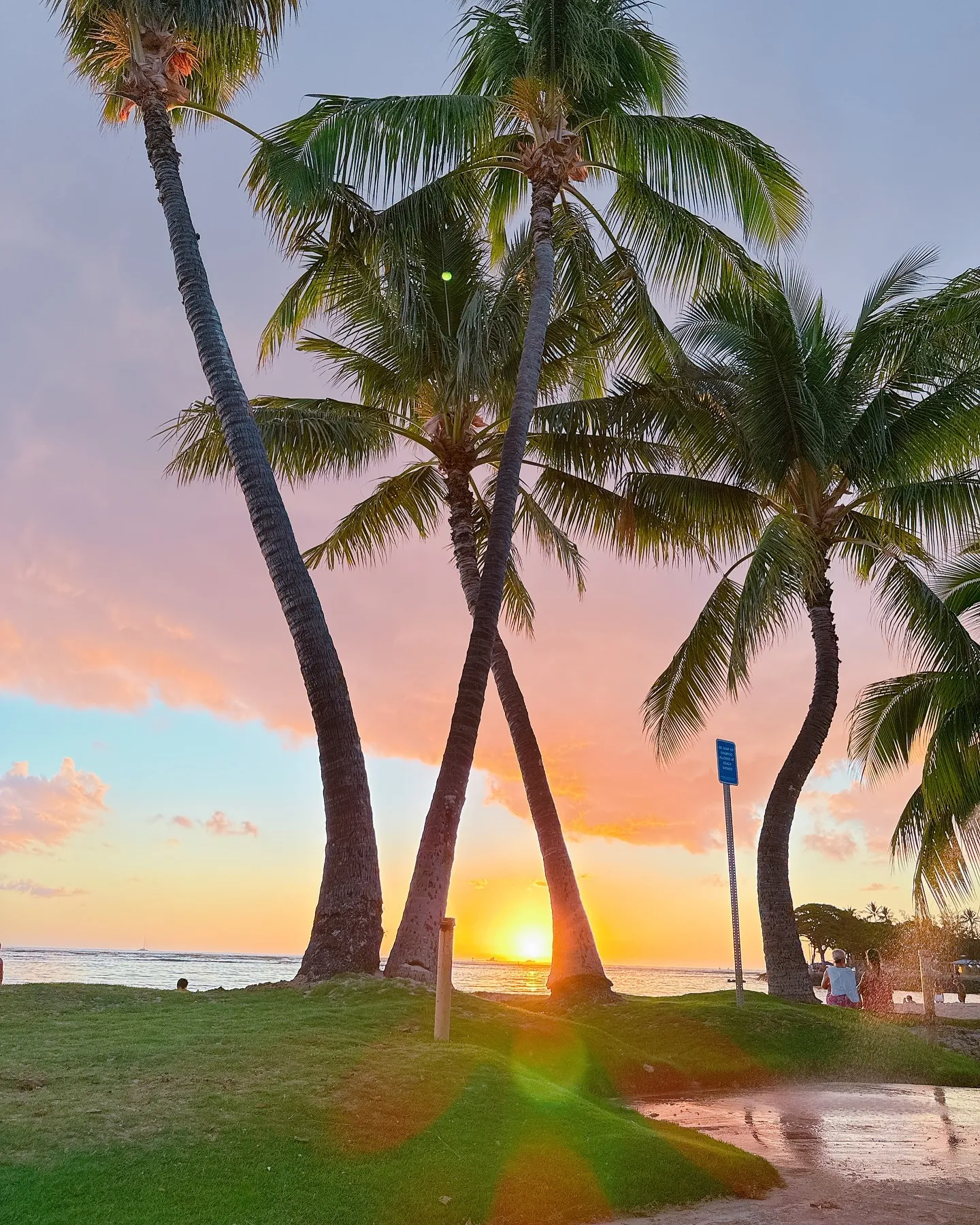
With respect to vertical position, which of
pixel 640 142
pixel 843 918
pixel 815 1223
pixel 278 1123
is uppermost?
pixel 640 142

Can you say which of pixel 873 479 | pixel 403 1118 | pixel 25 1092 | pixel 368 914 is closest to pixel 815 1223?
pixel 403 1118

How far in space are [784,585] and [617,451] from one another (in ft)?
12.2

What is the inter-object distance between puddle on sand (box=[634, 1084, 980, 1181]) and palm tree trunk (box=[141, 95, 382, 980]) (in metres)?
3.45

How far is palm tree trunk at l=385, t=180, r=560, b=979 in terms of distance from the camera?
12062 mm

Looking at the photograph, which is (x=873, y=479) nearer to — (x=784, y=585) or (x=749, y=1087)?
(x=784, y=585)

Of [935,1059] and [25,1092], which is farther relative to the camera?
[935,1059]

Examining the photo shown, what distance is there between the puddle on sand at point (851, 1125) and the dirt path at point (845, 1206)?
34cm

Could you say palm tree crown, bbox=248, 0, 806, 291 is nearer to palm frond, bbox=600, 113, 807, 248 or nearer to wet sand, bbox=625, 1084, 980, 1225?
palm frond, bbox=600, 113, 807, 248

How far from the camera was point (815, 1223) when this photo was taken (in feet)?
19.1

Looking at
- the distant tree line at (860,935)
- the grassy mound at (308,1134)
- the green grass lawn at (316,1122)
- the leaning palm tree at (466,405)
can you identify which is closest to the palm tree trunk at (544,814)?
the leaning palm tree at (466,405)

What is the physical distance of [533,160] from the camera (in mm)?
15766

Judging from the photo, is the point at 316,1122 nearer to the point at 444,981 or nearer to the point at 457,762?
the point at 444,981

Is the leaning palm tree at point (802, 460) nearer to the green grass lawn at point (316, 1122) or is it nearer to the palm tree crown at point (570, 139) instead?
the palm tree crown at point (570, 139)

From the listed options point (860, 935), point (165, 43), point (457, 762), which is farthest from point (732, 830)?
point (860, 935)
